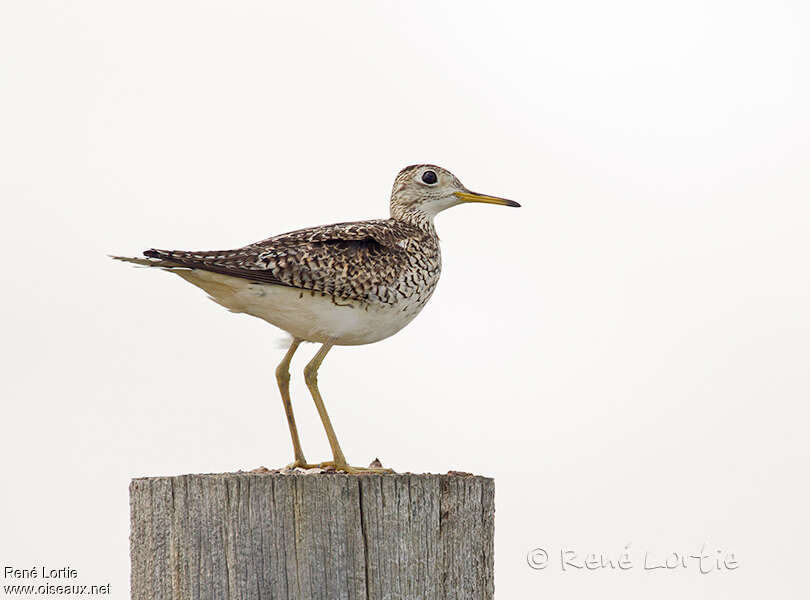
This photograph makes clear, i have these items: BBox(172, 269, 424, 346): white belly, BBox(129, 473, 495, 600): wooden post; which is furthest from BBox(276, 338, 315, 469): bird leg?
BBox(129, 473, 495, 600): wooden post

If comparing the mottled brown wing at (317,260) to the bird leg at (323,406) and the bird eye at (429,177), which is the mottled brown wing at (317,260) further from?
the bird eye at (429,177)

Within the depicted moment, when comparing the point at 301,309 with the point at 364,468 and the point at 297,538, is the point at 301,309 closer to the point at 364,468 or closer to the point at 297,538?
the point at 364,468

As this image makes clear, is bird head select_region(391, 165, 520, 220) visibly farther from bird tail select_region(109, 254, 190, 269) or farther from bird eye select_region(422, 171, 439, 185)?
bird tail select_region(109, 254, 190, 269)

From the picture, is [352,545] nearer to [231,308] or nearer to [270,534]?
[270,534]

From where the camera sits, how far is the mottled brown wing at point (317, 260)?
7.86 metres

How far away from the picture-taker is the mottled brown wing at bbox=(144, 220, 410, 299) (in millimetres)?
7859

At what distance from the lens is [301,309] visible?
811cm

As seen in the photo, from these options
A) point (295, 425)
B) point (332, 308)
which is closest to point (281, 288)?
point (332, 308)

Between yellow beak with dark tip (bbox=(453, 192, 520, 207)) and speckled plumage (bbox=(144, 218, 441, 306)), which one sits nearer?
speckled plumage (bbox=(144, 218, 441, 306))

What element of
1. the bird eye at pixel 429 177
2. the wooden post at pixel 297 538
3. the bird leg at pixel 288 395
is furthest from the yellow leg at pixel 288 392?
the wooden post at pixel 297 538

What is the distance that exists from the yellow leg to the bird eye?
2085 millimetres

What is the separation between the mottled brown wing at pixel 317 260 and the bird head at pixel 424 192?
48.7 inches

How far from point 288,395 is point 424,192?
2.39 metres

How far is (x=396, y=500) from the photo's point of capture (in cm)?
530
